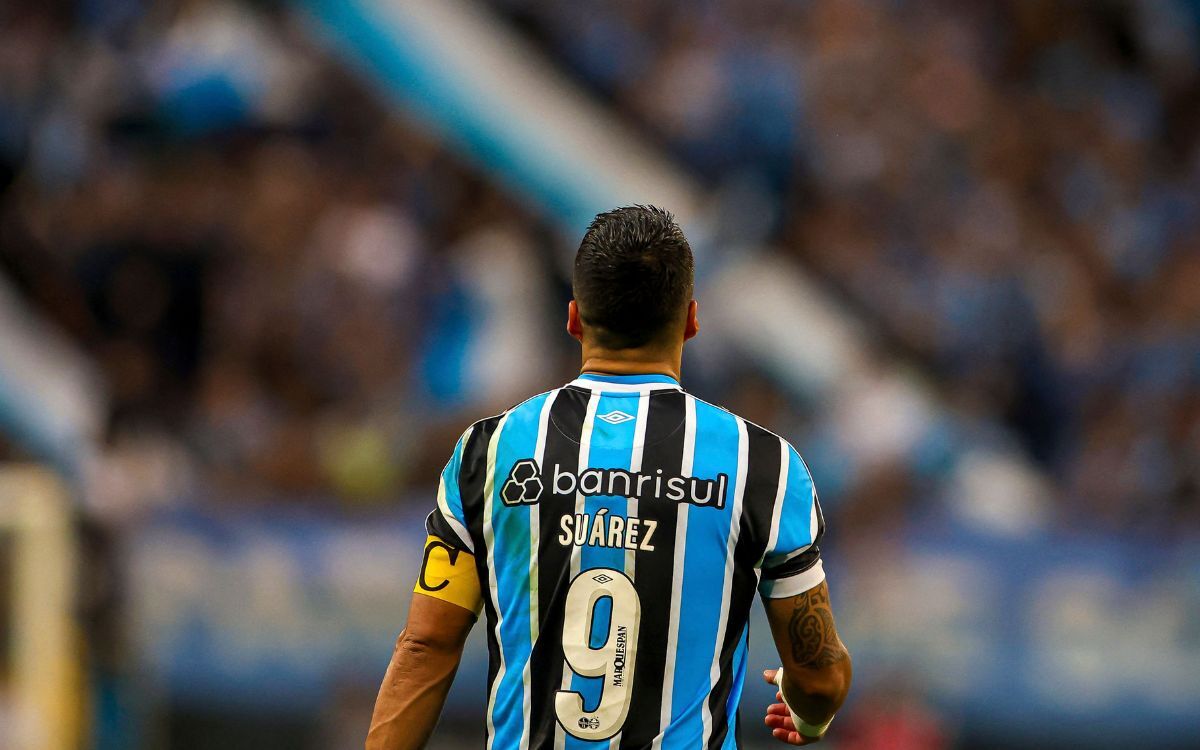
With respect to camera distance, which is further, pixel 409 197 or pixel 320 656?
pixel 409 197

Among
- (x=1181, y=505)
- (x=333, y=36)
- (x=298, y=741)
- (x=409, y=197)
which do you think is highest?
(x=333, y=36)

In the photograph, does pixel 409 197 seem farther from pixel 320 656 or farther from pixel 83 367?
pixel 320 656

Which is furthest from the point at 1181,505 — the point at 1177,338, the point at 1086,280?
the point at 1086,280

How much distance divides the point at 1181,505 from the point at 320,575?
466 cm

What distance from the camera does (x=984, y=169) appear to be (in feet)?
37.3

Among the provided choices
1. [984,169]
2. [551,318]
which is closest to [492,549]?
[551,318]

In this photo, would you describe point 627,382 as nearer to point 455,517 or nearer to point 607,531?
point 607,531

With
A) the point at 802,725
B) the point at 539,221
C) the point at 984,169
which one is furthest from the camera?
the point at 539,221

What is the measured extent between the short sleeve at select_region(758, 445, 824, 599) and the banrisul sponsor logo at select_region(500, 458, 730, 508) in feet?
0.35

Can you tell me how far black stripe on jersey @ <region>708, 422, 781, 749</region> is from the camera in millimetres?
3018

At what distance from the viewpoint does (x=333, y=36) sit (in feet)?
39.4

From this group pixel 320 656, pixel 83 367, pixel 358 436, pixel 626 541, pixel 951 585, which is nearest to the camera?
pixel 626 541

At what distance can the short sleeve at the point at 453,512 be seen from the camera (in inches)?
121

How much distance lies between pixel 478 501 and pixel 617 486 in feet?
0.83
